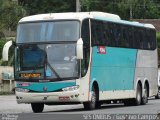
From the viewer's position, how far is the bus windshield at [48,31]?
2727cm

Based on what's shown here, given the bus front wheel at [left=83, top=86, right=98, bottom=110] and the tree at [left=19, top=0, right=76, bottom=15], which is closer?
the bus front wheel at [left=83, top=86, right=98, bottom=110]

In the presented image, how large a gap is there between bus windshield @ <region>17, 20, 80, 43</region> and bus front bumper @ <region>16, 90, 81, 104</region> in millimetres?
2058

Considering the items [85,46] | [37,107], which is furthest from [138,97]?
[85,46]

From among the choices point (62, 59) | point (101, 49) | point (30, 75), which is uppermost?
point (101, 49)

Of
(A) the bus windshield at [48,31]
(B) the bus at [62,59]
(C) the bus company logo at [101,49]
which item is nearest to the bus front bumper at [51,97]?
(B) the bus at [62,59]

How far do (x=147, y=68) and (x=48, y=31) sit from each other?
9707 millimetres

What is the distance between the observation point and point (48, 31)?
90.3 feet

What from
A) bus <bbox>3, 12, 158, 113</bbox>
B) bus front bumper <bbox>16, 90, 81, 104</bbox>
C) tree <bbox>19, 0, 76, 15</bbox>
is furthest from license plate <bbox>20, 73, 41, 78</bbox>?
tree <bbox>19, 0, 76, 15</bbox>

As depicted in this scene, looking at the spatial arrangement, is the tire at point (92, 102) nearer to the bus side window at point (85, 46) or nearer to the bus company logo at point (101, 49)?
the bus side window at point (85, 46)

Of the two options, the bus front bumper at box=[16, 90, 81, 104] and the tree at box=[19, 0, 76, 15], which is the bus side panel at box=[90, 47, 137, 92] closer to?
the bus front bumper at box=[16, 90, 81, 104]

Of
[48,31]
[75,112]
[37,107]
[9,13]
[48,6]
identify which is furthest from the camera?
[48,6]

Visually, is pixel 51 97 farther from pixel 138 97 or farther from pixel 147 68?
pixel 147 68

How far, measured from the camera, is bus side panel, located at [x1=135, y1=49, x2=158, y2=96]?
34469mm

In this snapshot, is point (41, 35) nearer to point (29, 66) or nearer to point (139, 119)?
point (29, 66)
